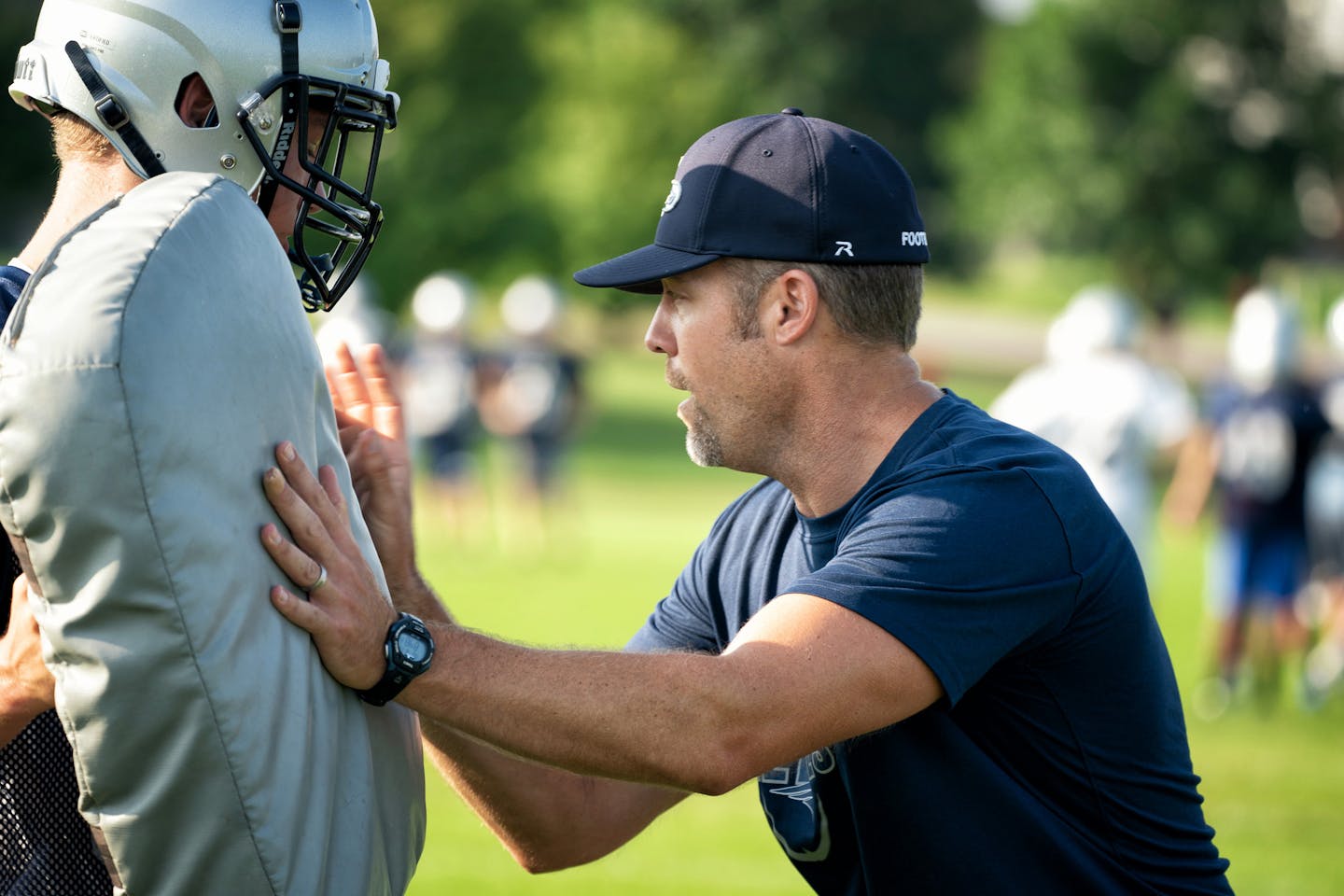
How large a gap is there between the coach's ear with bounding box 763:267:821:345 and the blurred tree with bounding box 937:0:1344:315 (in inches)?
1831

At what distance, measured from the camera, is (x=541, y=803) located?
323 cm

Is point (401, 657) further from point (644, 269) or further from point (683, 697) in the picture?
point (644, 269)

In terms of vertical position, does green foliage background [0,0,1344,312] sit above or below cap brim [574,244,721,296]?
above

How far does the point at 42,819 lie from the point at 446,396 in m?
15.5

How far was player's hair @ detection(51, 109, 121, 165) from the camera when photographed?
2676 millimetres

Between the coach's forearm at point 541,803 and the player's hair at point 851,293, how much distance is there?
989 mm

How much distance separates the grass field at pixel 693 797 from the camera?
6621 millimetres

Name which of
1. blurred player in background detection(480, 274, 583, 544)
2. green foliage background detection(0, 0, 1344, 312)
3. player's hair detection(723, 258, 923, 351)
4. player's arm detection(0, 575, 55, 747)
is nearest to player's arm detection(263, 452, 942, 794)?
player's arm detection(0, 575, 55, 747)

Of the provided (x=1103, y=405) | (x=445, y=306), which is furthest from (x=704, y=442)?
(x=445, y=306)

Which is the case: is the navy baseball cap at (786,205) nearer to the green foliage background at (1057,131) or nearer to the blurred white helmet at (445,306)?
the blurred white helmet at (445,306)

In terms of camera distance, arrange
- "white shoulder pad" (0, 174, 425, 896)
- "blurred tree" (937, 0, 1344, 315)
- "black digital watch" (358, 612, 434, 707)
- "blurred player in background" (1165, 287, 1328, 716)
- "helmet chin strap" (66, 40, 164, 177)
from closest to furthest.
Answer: "white shoulder pad" (0, 174, 425, 896)
"black digital watch" (358, 612, 434, 707)
"helmet chin strap" (66, 40, 164, 177)
"blurred player in background" (1165, 287, 1328, 716)
"blurred tree" (937, 0, 1344, 315)

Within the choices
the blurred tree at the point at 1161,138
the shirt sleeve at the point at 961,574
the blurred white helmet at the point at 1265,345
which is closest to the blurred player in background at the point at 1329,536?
the blurred white helmet at the point at 1265,345

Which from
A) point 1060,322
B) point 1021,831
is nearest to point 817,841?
point 1021,831

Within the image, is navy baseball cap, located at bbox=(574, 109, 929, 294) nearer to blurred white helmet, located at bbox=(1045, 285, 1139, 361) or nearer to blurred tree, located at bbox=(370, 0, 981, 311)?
blurred white helmet, located at bbox=(1045, 285, 1139, 361)
